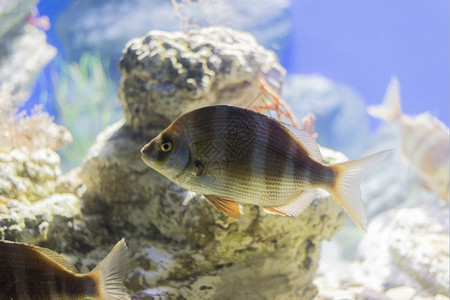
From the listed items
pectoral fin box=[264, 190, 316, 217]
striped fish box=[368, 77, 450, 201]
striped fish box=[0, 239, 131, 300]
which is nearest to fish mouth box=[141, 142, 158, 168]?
striped fish box=[0, 239, 131, 300]

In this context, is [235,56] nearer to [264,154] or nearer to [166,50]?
[166,50]

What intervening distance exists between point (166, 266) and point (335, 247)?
606cm

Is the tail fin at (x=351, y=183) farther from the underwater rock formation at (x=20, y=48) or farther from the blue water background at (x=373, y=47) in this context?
the blue water background at (x=373, y=47)

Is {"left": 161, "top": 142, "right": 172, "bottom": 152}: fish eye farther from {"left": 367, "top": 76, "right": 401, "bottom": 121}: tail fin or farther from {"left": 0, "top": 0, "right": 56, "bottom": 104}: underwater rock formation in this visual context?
{"left": 367, "top": 76, "right": 401, "bottom": 121}: tail fin

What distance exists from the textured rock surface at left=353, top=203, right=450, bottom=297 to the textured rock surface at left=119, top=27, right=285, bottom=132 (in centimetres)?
270

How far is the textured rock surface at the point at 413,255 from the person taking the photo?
333 cm

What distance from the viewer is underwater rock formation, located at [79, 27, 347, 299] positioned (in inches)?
87.4

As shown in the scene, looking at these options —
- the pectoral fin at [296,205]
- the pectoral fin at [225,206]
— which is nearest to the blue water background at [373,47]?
the pectoral fin at [225,206]

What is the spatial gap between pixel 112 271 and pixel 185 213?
0.97 m

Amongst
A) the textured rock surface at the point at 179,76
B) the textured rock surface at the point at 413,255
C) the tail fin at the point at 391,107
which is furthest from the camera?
the tail fin at the point at 391,107

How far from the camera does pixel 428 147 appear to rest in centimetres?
512

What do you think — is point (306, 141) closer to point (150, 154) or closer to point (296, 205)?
point (296, 205)

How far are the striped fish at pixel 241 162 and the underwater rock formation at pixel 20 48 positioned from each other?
17.6 feet

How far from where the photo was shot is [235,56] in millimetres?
2695
